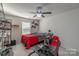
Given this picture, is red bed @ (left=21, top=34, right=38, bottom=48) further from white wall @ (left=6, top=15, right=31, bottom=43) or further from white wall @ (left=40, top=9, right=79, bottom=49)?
white wall @ (left=40, top=9, right=79, bottom=49)

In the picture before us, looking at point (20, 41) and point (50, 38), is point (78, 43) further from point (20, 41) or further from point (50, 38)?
point (20, 41)

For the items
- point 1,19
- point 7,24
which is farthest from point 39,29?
point 1,19

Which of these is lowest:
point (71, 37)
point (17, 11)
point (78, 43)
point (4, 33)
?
point (78, 43)

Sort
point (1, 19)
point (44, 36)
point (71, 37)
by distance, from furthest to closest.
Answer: point (71, 37), point (44, 36), point (1, 19)

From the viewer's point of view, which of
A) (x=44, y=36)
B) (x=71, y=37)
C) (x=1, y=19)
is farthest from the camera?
(x=71, y=37)

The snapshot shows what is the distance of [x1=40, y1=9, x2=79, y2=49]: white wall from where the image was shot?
2.07 metres

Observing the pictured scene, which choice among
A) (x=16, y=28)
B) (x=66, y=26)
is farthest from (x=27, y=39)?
(x=66, y=26)

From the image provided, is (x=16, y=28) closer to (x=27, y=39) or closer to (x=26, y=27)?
(x=26, y=27)

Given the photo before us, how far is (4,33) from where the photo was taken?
199 cm

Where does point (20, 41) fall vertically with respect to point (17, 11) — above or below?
below

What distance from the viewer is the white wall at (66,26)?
2.07m

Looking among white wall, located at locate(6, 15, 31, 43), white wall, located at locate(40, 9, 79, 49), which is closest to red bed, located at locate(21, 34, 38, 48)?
white wall, located at locate(6, 15, 31, 43)

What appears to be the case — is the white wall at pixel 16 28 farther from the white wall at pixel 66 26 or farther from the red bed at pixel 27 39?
the white wall at pixel 66 26

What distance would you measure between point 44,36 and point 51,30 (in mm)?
277
